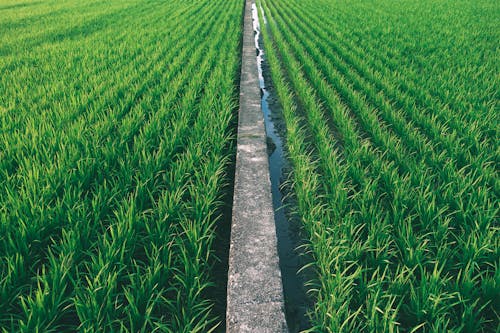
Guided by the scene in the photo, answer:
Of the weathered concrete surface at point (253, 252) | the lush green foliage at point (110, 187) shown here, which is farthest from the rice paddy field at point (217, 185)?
the weathered concrete surface at point (253, 252)

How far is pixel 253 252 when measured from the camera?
1.96 metres

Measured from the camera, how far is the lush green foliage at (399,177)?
1560mm

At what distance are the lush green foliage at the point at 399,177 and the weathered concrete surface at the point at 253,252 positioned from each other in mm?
232

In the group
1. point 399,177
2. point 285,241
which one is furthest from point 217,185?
point 399,177

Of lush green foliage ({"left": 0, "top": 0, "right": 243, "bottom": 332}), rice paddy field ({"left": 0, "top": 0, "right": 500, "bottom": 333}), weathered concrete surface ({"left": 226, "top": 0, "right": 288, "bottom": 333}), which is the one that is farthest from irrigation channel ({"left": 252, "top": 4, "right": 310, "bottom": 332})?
lush green foliage ({"left": 0, "top": 0, "right": 243, "bottom": 332})

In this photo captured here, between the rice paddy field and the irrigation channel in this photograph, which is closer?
the rice paddy field

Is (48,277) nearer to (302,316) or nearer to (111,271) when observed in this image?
(111,271)

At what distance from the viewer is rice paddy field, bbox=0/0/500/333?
156cm

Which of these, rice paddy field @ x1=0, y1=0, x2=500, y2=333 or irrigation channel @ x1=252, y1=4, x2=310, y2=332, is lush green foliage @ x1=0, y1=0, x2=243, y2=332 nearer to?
rice paddy field @ x1=0, y1=0, x2=500, y2=333

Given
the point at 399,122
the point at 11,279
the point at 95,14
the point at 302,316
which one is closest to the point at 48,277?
the point at 11,279

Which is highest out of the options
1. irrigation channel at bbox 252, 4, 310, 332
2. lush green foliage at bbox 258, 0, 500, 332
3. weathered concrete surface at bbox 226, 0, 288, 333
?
lush green foliage at bbox 258, 0, 500, 332

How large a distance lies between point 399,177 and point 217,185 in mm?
1408

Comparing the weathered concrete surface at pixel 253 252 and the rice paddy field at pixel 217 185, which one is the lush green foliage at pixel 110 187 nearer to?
the rice paddy field at pixel 217 185

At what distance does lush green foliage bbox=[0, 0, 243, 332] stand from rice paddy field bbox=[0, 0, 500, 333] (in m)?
0.02
